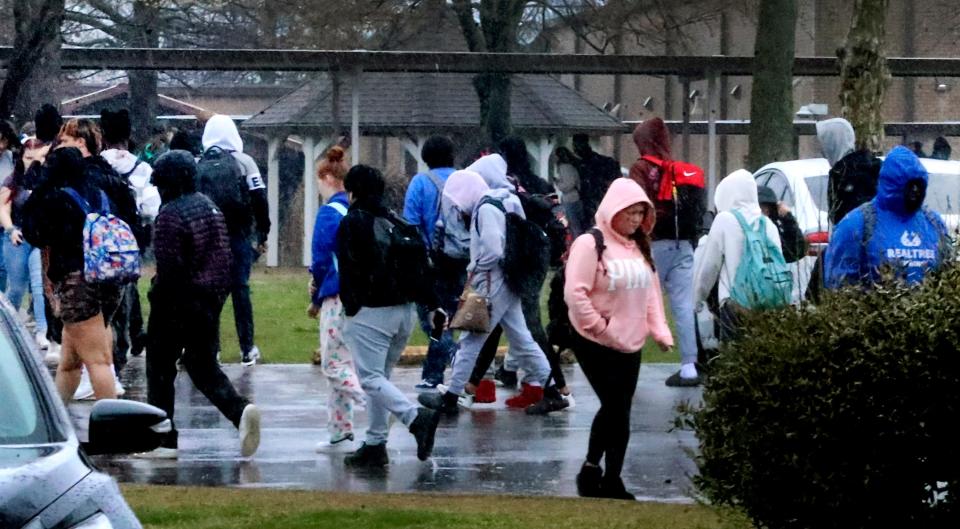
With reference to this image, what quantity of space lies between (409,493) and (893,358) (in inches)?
125

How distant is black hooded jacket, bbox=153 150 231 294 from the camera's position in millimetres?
9656

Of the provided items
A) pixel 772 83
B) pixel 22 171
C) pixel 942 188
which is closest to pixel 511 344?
pixel 22 171

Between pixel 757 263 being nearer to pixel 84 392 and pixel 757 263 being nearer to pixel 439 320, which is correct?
pixel 439 320

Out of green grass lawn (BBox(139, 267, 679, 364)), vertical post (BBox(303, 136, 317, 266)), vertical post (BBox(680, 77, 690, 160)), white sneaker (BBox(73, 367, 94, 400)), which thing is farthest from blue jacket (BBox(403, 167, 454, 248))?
vertical post (BBox(680, 77, 690, 160))

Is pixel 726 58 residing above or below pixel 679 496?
above

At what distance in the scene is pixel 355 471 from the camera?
9.67 metres

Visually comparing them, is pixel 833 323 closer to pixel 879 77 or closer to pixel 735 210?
pixel 735 210

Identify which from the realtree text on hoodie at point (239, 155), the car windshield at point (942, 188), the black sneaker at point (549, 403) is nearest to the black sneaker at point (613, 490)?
the black sneaker at point (549, 403)

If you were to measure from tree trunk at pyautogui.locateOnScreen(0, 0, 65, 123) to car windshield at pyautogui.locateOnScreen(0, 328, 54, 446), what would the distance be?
12949 mm

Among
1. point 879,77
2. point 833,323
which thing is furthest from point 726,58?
point 833,323

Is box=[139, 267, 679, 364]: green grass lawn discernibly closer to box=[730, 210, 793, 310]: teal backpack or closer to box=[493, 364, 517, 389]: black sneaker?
box=[493, 364, 517, 389]: black sneaker

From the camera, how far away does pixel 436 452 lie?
10320 millimetres

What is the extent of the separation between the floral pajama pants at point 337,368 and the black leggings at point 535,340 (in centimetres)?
149

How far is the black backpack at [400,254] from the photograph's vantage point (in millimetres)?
9500
